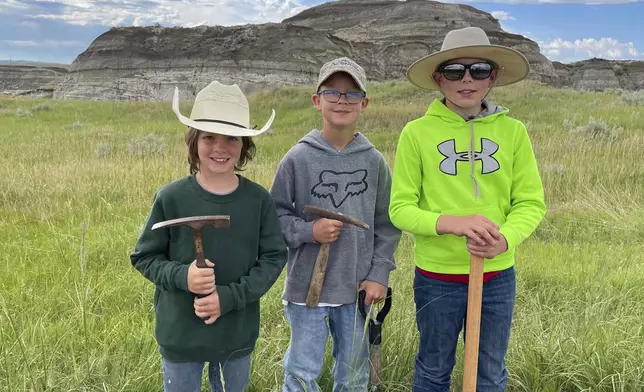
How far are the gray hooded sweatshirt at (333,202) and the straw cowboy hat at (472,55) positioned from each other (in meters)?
0.46

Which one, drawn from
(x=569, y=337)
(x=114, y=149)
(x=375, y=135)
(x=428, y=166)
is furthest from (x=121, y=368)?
(x=375, y=135)

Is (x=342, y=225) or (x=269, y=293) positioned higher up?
(x=342, y=225)

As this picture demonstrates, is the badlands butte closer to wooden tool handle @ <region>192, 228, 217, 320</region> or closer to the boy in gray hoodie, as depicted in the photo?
the boy in gray hoodie

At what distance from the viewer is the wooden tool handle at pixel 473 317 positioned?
6.41 feet

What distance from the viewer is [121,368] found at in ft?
8.50

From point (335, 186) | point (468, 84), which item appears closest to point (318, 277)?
point (335, 186)

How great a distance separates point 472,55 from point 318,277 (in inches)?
50.0

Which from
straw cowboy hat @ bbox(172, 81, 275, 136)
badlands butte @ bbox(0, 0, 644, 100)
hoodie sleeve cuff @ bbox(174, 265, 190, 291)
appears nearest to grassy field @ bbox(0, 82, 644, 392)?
hoodie sleeve cuff @ bbox(174, 265, 190, 291)

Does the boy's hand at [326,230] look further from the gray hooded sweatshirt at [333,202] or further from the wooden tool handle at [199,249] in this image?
the wooden tool handle at [199,249]

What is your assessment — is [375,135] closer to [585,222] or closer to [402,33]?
[585,222]

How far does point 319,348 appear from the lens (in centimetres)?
237

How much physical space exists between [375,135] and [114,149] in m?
7.27

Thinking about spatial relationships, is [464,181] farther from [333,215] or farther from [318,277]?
[318,277]

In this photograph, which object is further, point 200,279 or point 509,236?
point 509,236
